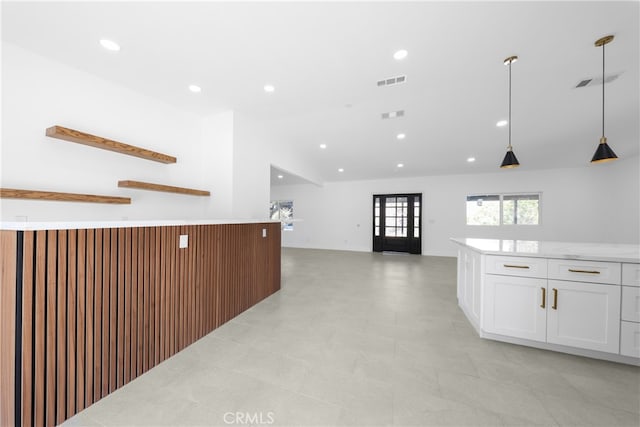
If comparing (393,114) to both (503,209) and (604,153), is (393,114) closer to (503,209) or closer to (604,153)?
(604,153)

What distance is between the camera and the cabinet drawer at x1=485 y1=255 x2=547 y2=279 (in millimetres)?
2088

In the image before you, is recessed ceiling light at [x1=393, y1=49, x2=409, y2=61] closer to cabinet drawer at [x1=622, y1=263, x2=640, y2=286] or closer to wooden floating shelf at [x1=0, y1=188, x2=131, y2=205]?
cabinet drawer at [x1=622, y1=263, x2=640, y2=286]

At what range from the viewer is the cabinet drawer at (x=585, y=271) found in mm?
1879

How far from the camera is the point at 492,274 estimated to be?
223 cm

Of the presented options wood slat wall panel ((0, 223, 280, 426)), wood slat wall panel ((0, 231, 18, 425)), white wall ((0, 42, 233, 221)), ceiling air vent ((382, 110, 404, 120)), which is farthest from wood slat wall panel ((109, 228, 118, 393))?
ceiling air vent ((382, 110, 404, 120))

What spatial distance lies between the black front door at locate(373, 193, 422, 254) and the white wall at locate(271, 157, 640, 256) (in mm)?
215

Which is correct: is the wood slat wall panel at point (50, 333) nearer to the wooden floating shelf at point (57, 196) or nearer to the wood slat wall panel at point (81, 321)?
the wood slat wall panel at point (81, 321)

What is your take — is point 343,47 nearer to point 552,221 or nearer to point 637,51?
point 637,51

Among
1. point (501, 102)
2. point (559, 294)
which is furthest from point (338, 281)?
point (501, 102)

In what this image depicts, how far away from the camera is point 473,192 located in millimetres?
7418

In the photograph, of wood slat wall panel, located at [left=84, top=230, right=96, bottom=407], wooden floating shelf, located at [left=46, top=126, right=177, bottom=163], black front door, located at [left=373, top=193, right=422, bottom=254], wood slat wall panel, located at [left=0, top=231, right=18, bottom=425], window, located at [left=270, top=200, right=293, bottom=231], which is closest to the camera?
wood slat wall panel, located at [left=0, top=231, right=18, bottom=425]

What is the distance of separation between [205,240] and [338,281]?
107 inches

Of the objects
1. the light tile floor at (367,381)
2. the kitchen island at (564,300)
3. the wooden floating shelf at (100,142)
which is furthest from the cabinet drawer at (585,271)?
the wooden floating shelf at (100,142)

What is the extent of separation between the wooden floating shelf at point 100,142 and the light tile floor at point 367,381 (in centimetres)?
228
